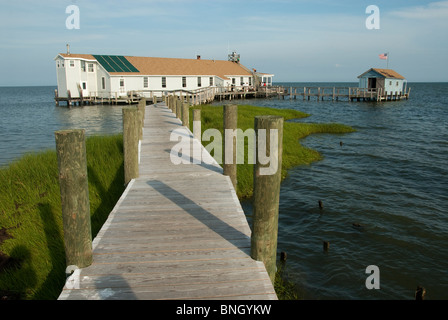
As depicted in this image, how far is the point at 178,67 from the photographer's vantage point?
52.8 meters

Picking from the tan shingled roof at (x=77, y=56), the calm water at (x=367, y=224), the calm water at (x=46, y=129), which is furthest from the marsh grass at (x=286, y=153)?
the tan shingled roof at (x=77, y=56)

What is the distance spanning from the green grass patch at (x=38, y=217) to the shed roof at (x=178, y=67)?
129 feet

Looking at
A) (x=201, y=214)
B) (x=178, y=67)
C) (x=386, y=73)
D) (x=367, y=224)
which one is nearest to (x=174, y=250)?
(x=201, y=214)

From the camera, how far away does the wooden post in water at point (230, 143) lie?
7330 mm

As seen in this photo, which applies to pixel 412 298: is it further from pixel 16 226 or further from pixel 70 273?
pixel 16 226

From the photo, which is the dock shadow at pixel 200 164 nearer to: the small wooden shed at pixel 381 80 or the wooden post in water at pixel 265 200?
the wooden post in water at pixel 265 200

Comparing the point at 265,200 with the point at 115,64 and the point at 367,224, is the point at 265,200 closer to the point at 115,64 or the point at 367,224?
the point at 367,224

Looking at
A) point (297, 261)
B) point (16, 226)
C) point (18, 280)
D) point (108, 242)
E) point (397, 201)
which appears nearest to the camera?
point (108, 242)

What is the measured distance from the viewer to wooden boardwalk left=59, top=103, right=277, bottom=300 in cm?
362

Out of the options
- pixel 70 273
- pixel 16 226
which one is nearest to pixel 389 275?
pixel 70 273

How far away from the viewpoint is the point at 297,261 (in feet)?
24.3

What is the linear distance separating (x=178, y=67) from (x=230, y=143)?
4780 cm

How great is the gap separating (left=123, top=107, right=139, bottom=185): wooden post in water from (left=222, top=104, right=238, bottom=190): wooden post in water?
75.1 inches
